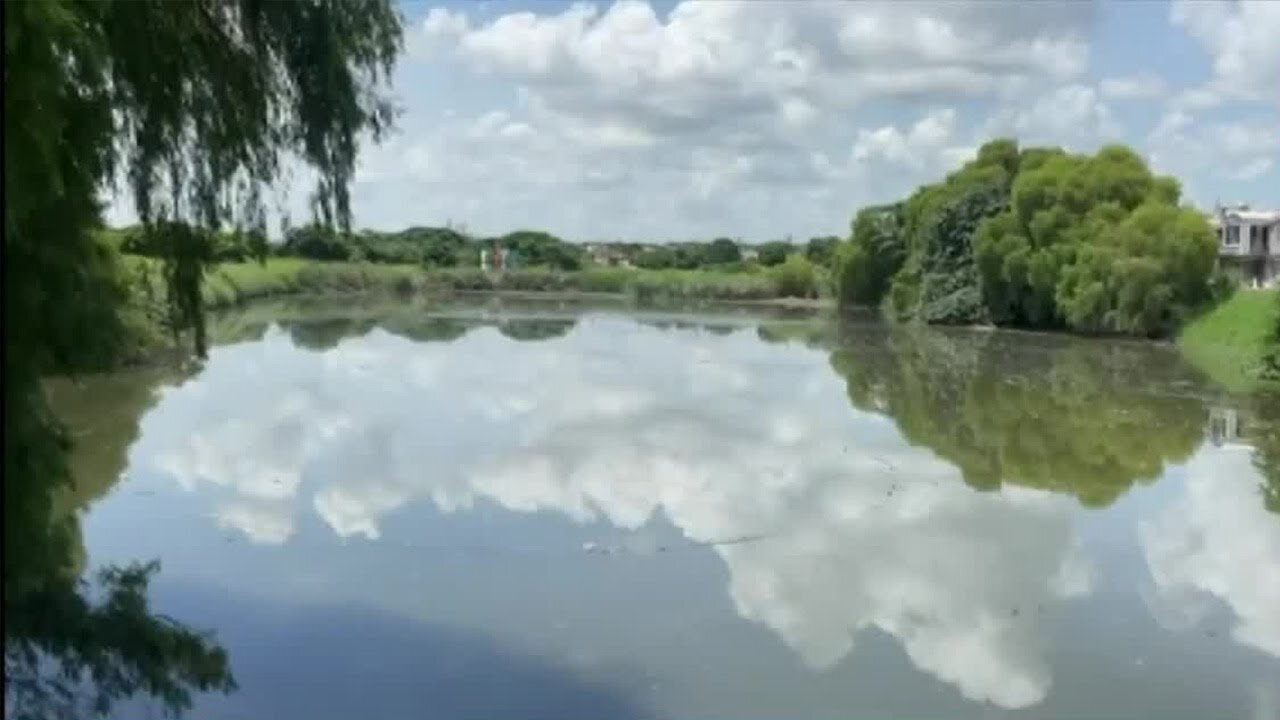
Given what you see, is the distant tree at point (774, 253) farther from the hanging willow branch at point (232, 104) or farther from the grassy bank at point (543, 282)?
the hanging willow branch at point (232, 104)

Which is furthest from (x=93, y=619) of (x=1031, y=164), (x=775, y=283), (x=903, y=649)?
(x=775, y=283)

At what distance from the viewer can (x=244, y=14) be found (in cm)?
676

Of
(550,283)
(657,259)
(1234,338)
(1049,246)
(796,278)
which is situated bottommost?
(550,283)

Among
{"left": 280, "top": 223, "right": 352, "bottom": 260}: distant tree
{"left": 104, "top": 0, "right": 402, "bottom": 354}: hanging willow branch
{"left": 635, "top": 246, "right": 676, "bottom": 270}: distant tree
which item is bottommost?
{"left": 635, "top": 246, "right": 676, "bottom": 270}: distant tree

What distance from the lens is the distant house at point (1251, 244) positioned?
147ft

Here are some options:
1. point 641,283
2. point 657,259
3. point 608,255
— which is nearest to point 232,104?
point 641,283

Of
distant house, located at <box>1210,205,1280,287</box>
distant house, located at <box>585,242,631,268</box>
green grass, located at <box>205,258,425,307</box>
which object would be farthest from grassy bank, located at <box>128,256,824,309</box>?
distant house, located at <box>1210,205,1280,287</box>

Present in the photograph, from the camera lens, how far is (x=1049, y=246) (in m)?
37.5

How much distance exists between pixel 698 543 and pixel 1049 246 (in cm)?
2855

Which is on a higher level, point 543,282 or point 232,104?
point 232,104

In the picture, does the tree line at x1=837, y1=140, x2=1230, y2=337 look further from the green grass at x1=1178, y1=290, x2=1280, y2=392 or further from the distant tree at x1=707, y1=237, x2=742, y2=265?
the distant tree at x1=707, y1=237, x2=742, y2=265

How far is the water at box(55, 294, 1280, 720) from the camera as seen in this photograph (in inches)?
301

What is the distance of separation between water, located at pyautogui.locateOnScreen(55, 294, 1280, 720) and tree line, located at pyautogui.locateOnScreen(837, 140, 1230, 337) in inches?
482

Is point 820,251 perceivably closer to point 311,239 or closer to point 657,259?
point 657,259
